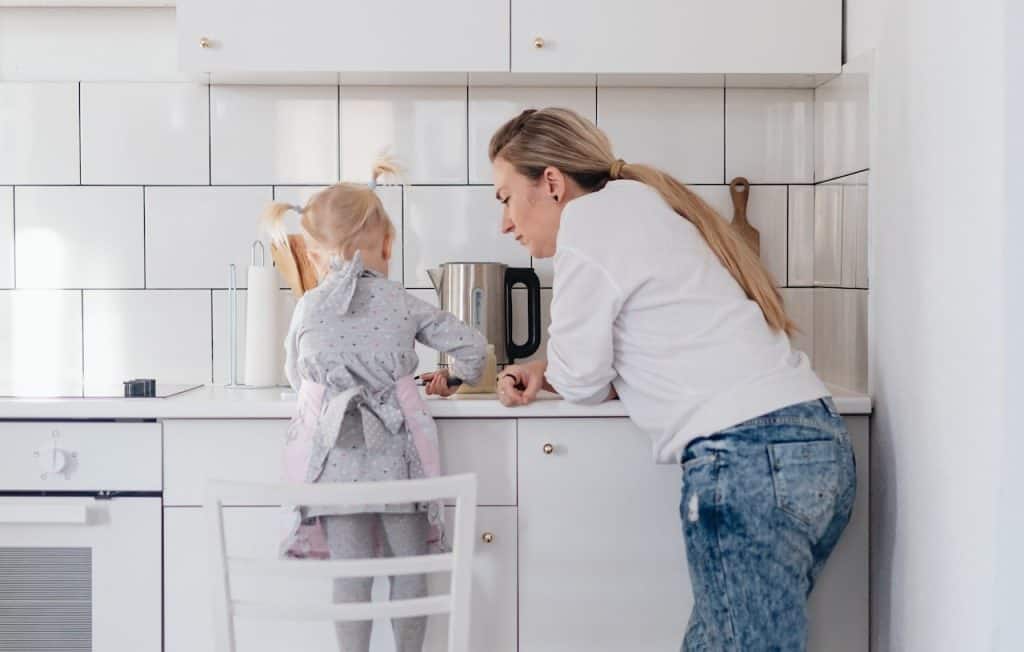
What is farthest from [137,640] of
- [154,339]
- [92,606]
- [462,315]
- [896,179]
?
[896,179]

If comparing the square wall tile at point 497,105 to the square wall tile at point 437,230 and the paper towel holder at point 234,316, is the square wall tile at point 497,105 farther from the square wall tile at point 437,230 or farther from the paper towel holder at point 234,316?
the paper towel holder at point 234,316

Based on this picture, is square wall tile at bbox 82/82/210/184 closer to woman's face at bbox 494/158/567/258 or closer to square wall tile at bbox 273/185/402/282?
square wall tile at bbox 273/185/402/282

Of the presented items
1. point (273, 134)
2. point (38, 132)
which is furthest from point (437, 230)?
point (38, 132)

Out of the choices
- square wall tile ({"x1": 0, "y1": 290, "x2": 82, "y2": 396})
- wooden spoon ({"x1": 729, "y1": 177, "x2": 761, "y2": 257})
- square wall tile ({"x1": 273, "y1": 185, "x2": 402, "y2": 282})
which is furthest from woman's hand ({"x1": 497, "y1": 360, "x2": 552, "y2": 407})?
square wall tile ({"x1": 0, "y1": 290, "x2": 82, "y2": 396})

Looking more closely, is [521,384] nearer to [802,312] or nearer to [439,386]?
[439,386]

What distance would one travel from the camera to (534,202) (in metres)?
1.58

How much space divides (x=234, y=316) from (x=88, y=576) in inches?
23.2

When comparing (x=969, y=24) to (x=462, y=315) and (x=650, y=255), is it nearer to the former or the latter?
(x=650, y=255)

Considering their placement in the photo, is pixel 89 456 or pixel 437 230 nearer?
pixel 89 456

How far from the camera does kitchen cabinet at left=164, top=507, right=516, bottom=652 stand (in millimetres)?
1636

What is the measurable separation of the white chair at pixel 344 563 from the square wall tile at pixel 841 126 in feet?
3.32

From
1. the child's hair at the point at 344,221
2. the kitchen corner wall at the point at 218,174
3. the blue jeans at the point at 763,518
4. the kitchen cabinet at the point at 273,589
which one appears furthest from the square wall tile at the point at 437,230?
the blue jeans at the point at 763,518

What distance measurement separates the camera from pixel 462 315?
75.9 inches

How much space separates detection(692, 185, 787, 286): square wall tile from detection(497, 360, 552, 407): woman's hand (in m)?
0.66
